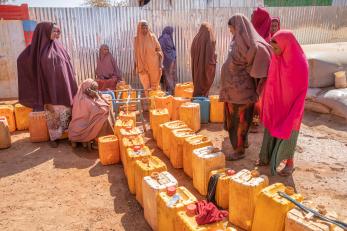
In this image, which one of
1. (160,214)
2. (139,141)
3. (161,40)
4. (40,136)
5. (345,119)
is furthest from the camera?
(161,40)

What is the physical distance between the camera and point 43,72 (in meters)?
4.96

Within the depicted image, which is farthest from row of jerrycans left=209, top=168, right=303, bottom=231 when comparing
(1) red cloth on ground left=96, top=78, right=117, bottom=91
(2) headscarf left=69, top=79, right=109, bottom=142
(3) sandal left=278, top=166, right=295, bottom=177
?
(1) red cloth on ground left=96, top=78, right=117, bottom=91

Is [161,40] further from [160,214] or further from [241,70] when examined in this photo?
[160,214]

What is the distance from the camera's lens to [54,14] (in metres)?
7.86

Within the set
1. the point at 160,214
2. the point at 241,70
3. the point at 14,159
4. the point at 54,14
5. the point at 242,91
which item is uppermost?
the point at 54,14

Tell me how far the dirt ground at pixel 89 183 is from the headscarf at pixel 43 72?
0.78 meters

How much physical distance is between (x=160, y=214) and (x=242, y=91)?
207cm

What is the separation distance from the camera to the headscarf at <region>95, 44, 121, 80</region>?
7988mm

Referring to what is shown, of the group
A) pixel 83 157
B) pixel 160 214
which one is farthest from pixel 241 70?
pixel 83 157

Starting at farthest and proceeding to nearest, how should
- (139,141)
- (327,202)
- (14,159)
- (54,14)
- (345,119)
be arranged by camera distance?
(54,14) → (345,119) → (14,159) → (139,141) → (327,202)

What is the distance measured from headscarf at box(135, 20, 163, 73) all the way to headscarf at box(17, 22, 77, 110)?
219cm

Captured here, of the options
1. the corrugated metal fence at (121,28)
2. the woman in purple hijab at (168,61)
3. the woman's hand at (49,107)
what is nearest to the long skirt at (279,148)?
the woman's hand at (49,107)

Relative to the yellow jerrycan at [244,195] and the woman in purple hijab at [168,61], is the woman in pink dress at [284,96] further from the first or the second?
the woman in purple hijab at [168,61]

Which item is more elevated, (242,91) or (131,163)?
(242,91)
